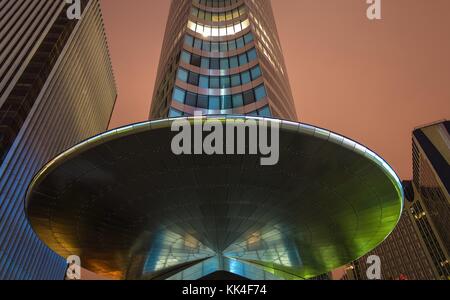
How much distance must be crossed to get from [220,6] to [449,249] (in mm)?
105345

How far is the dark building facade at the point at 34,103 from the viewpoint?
56188 mm

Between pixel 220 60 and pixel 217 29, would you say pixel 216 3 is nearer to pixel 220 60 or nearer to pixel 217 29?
pixel 217 29

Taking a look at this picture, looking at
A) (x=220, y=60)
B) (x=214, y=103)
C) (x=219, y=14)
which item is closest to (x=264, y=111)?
(x=214, y=103)

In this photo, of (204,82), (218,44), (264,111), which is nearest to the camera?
(264,111)

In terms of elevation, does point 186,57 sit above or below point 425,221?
below

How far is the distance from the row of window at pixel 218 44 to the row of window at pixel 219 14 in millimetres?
5313

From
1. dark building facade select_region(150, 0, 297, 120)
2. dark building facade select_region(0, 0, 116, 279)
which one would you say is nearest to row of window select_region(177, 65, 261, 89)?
dark building facade select_region(150, 0, 297, 120)

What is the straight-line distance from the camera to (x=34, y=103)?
62.9 m

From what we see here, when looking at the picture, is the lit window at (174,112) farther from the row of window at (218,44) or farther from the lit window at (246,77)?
the row of window at (218,44)

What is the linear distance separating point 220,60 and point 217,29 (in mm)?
6396

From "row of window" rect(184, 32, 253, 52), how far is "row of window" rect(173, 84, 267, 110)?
24.8 feet

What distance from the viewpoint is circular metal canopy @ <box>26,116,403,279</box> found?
19.8 metres

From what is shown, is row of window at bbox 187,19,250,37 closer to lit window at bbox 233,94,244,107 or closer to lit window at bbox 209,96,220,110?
lit window at bbox 209,96,220,110

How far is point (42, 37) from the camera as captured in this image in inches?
2746
